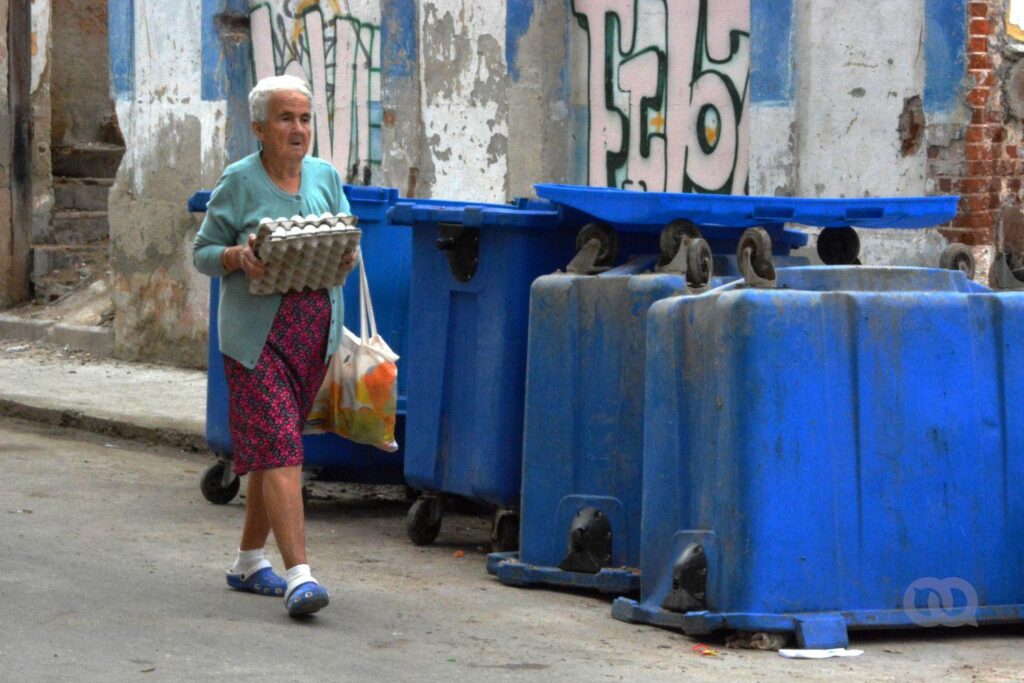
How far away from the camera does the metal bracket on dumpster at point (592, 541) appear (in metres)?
5.78

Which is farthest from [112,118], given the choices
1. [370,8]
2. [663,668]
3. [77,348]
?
[663,668]

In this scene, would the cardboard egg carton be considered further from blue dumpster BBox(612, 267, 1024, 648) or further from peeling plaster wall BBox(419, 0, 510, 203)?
peeling plaster wall BBox(419, 0, 510, 203)

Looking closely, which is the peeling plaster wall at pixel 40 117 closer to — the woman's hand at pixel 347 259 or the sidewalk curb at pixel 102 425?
the sidewalk curb at pixel 102 425

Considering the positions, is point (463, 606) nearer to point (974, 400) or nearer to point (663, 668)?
point (663, 668)

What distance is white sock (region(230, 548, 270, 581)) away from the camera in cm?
574

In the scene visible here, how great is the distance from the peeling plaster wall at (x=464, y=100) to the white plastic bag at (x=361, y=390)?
5017 millimetres

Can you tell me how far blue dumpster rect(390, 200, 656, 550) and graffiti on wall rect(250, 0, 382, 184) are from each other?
5.19 m

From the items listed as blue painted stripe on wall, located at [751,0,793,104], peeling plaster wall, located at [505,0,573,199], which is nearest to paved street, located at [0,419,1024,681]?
blue painted stripe on wall, located at [751,0,793,104]

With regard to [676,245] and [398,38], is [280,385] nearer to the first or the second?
[676,245]

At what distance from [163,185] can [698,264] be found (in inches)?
320

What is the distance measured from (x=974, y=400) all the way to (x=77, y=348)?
30.3 ft

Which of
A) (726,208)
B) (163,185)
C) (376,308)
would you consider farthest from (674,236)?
(163,185)

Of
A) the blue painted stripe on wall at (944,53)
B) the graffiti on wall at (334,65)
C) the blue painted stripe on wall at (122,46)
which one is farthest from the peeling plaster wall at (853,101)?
the blue painted stripe on wall at (122,46)

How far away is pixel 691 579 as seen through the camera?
518cm
